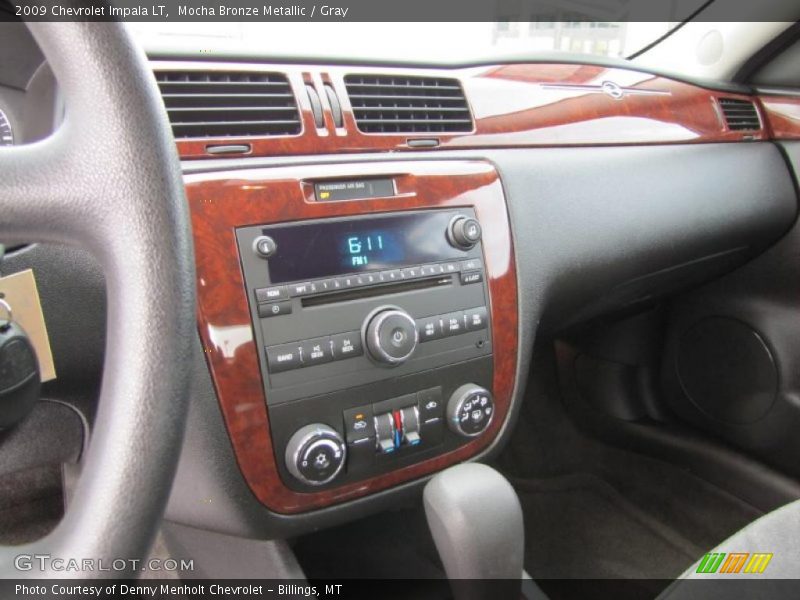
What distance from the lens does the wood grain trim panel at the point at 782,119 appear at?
1579 millimetres

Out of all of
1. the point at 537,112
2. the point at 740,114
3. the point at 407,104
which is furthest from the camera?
the point at 740,114

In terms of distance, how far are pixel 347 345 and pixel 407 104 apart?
0.38 metres

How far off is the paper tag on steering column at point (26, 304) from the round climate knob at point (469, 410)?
1.76 ft

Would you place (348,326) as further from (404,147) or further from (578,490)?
(578,490)

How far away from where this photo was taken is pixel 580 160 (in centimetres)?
118

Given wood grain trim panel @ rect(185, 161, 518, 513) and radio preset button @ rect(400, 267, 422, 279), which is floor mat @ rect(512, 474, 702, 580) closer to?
wood grain trim panel @ rect(185, 161, 518, 513)

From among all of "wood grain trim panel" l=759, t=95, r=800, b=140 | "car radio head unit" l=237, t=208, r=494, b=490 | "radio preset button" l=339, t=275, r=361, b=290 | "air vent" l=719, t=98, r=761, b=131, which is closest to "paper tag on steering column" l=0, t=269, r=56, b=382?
"car radio head unit" l=237, t=208, r=494, b=490

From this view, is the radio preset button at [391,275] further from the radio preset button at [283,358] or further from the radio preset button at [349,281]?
the radio preset button at [283,358]

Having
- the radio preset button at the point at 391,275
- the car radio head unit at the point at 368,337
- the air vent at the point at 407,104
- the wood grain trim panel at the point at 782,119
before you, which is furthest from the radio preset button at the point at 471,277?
the wood grain trim panel at the point at 782,119

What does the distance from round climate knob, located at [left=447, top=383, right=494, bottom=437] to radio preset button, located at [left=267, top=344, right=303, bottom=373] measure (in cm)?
25

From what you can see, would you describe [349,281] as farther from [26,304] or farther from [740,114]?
[740,114]

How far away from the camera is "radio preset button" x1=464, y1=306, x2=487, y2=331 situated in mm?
966

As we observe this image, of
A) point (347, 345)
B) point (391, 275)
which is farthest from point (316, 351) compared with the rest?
point (391, 275)

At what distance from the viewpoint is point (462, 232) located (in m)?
0.94
